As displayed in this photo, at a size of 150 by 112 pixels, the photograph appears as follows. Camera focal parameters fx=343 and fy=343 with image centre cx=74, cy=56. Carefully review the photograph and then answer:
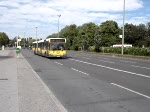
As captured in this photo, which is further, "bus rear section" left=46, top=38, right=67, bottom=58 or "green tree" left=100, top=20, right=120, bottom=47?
"green tree" left=100, top=20, right=120, bottom=47

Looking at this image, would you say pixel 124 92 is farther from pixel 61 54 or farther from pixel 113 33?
pixel 113 33

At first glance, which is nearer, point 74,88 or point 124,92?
point 124,92

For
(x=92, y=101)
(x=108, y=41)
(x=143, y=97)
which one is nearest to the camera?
(x=92, y=101)

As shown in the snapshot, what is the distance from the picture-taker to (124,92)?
13.0m

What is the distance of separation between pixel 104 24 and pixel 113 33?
4698 mm

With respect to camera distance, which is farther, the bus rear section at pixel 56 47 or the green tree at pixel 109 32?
the green tree at pixel 109 32

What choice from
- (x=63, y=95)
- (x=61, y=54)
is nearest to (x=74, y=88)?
(x=63, y=95)

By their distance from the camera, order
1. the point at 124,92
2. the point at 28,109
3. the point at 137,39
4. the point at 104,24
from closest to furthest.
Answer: the point at 28,109
the point at 124,92
the point at 104,24
the point at 137,39

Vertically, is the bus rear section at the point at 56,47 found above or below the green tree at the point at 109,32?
A: below

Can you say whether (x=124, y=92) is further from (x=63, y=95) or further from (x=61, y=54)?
(x=61, y=54)

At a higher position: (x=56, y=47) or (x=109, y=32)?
(x=109, y=32)

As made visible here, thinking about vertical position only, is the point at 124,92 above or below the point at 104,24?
below

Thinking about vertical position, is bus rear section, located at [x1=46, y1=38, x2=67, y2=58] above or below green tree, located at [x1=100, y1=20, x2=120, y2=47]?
below

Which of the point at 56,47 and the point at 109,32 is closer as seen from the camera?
the point at 56,47
